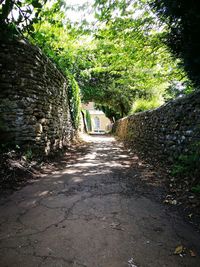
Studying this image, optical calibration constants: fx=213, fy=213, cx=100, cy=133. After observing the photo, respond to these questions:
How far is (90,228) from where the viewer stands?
2885mm

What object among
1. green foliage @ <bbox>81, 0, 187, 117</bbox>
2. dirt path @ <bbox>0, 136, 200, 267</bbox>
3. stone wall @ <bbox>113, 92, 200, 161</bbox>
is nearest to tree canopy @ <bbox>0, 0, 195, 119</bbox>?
green foliage @ <bbox>81, 0, 187, 117</bbox>

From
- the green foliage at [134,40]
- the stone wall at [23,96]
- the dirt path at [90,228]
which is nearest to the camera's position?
the dirt path at [90,228]

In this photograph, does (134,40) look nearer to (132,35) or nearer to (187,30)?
(132,35)

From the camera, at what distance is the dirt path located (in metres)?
2.26

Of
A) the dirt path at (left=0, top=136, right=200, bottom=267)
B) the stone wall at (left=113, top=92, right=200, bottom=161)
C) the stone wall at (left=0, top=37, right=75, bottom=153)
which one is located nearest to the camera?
the dirt path at (left=0, top=136, right=200, bottom=267)

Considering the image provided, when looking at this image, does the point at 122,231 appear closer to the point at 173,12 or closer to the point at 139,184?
the point at 139,184

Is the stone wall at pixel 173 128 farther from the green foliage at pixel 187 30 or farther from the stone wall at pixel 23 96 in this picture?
the stone wall at pixel 23 96

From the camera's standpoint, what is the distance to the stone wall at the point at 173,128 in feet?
16.4

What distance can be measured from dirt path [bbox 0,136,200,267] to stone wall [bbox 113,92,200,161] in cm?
158

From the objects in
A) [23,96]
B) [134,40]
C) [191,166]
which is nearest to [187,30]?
[191,166]

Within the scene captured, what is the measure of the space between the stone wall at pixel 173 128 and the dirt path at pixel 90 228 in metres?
1.58

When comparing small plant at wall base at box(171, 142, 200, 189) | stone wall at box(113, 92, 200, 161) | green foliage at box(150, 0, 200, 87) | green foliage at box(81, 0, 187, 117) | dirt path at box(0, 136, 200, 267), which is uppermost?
green foliage at box(81, 0, 187, 117)

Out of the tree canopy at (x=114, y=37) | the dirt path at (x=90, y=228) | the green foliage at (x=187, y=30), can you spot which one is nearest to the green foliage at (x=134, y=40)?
the tree canopy at (x=114, y=37)

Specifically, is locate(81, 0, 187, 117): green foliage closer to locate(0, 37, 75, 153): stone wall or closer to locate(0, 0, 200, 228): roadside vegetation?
locate(0, 0, 200, 228): roadside vegetation
